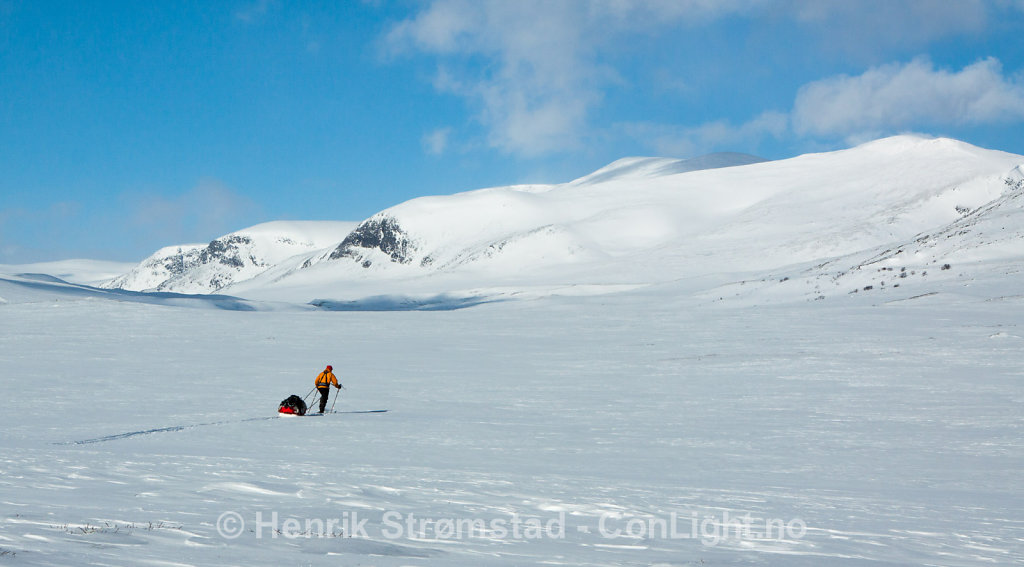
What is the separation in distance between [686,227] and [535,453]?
145 m

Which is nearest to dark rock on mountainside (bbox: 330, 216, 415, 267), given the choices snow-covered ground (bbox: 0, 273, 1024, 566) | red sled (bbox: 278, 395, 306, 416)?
snow-covered ground (bbox: 0, 273, 1024, 566)

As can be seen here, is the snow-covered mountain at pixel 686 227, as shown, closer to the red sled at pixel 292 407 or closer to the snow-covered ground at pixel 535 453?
the snow-covered ground at pixel 535 453

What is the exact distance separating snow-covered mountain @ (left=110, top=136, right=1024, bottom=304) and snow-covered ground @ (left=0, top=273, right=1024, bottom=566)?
3796 centimetres

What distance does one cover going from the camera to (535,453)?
12781mm

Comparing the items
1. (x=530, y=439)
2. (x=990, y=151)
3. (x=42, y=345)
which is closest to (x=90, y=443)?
(x=530, y=439)

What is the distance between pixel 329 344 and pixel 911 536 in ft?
102

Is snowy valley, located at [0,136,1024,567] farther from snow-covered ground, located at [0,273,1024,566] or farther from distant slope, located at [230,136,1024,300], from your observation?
distant slope, located at [230,136,1024,300]

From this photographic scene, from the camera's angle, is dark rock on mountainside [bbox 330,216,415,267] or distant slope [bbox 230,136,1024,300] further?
dark rock on mountainside [bbox 330,216,415,267]

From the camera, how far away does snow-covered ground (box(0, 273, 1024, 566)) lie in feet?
23.1

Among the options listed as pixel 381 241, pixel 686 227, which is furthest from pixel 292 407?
pixel 381 241

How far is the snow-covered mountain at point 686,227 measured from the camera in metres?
113

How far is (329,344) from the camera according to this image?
3653 centimetres

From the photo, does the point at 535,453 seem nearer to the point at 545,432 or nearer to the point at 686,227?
the point at 545,432

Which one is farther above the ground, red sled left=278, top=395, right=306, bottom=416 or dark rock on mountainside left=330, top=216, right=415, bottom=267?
dark rock on mountainside left=330, top=216, right=415, bottom=267
